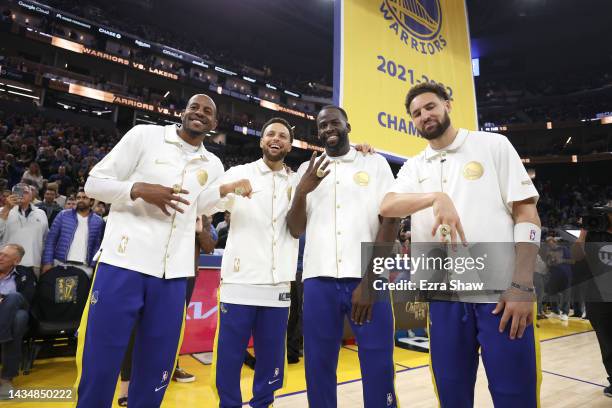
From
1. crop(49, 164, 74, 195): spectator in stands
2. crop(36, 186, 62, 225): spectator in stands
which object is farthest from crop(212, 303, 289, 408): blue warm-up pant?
crop(49, 164, 74, 195): spectator in stands

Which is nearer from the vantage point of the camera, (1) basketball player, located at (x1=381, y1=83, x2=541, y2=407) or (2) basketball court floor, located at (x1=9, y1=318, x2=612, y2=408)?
(1) basketball player, located at (x1=381, y1=83, x2=541, y2=407)

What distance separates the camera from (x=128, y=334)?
1948 mm

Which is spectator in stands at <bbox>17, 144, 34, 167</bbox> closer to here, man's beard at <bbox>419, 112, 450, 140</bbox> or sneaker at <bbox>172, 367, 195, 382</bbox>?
sneaker at <bbox>172, 367, 195, 382</bbox>

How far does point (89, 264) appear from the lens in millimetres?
5090

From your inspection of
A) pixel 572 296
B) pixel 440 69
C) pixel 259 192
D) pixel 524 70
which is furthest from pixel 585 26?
pixel 259 192

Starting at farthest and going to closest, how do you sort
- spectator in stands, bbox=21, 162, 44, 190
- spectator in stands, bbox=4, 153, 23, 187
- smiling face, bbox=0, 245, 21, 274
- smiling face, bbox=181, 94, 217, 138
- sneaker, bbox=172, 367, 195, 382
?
spectator in stands, bbox=4, 153, 23, 187
spectator in stands, bbox=21, 162, 44, 190
sneaker, bbox=172, 367, 195, 382
smiling face, bbox=0, 245, 21, 274
smiling face, bbox=181, 94, 217, 138

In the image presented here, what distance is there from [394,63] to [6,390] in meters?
4.57

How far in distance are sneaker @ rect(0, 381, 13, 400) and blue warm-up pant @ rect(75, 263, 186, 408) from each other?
2.19 metres

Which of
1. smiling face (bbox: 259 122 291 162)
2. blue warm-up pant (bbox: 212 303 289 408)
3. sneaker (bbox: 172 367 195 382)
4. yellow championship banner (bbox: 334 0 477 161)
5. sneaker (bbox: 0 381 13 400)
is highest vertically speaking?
yellow championship banner (bbox: 334 0 477 161)

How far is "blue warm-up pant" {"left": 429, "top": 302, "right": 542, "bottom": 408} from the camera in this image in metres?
1.45

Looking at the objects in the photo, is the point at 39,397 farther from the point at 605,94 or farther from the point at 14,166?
the point at 605,94
